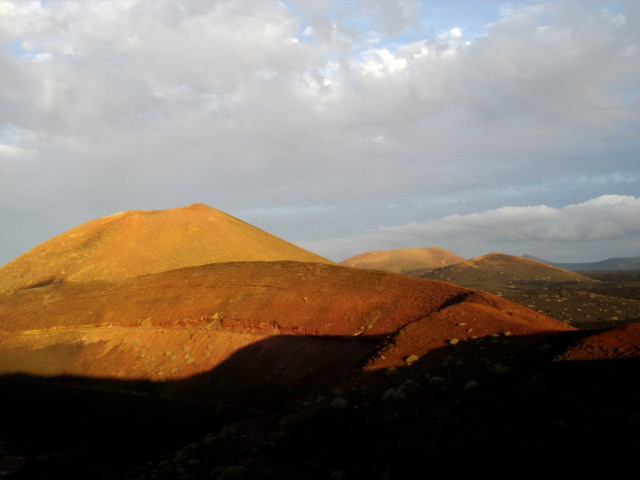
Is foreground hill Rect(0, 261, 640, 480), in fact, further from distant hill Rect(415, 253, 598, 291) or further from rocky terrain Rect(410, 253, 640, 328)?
distant hill Rect(415, 253, 598, 291)

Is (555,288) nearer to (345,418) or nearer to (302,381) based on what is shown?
(302,381)

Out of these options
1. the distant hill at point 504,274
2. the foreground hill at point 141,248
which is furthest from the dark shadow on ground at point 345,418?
the distant hill at point 504,274

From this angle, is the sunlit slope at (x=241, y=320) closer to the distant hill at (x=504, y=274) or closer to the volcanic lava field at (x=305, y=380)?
the volcanic lava field at (x=305, y=380)

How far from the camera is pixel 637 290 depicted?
236 ft

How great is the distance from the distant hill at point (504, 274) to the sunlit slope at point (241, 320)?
6813 centimetres

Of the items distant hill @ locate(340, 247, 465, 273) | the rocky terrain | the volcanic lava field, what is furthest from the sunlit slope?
distant hill @ locate(340, 247, 465, 273)

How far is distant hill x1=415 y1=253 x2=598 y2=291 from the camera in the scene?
10337cm

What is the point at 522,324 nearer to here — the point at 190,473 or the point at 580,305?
the point at 190,473

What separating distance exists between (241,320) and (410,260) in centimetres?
15794

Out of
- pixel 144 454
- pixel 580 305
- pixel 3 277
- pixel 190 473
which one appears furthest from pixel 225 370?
pixel 3 277

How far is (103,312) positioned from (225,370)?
1767 cm

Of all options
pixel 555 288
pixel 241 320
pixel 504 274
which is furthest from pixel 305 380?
pixel 504 274

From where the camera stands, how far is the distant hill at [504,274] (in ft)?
339

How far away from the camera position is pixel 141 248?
213ft
